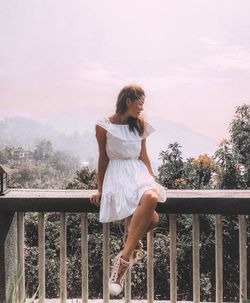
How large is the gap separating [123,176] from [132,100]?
41cm

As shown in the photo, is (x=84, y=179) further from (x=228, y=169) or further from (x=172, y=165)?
(x=228, y=169)

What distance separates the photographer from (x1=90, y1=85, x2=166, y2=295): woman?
9.39ft

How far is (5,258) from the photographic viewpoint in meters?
3.20

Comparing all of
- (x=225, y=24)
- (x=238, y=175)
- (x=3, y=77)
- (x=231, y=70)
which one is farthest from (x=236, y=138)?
(x=3, y=77)

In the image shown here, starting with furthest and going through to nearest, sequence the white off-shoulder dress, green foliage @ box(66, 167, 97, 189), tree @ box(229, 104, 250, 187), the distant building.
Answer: the distant building
green foliage @ box(66, 167, 97, 189)
tree @ box(229, 104, 250, 187)
the white off-shoulder dress

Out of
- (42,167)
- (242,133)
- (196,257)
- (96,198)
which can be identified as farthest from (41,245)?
(42,167)

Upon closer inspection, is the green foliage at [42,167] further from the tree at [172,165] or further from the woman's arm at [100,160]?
the woman's arm at [100,160]

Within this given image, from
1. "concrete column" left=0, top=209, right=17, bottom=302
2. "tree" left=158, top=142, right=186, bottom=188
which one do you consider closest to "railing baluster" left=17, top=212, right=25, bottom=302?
"concrete column" left=0, top=209, right=17, bottom=302

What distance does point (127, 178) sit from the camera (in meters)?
3.03

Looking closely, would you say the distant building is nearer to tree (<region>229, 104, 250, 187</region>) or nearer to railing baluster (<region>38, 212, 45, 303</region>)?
tree (<region>229, 104, 250, 187</region>)

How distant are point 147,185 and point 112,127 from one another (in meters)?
0.37

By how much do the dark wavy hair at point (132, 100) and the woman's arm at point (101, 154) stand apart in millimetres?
159

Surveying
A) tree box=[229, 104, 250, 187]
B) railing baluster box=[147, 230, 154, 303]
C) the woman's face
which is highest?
tree box=[229, 104, 250, 187]

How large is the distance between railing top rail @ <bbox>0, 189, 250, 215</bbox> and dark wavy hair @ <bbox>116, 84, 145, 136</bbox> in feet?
1.36
